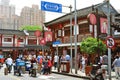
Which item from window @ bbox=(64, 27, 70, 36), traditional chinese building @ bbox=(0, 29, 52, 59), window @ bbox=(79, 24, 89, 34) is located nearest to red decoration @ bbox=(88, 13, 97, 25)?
window @ bbox=(79, 24, 89, 34)

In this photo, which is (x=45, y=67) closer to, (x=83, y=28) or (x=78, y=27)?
(x=83, y=28)

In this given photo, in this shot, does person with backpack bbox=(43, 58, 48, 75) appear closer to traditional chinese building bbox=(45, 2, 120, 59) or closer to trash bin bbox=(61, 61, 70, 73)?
trash bin bbox=(61, 61, 70, 73)

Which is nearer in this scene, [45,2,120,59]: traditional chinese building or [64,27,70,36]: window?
[45,2,120,59]: traditional chinese building

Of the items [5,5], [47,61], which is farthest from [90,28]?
[5,5]

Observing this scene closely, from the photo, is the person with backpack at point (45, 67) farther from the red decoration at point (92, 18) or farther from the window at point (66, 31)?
the window at point (66, 31)

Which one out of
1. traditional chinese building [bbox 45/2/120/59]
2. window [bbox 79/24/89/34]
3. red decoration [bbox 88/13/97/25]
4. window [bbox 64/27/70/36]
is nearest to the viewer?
red decoration [bbox 88/13/97/25]

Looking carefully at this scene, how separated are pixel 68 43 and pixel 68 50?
1.35 metres

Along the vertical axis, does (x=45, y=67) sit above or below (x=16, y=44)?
below

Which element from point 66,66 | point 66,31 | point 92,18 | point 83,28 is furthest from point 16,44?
point 92,18

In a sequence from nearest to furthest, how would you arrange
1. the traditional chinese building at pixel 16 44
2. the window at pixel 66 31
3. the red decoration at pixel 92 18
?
the red decoration at pixel 92 18
the window at pixel 66 31
the traditional chinese building at pixel 16 44

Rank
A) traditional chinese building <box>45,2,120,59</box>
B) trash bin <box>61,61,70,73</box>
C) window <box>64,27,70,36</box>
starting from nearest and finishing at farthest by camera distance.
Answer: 1. trash bin <box>61,61,70,73</box>
2. traditional chinese building <box>45,2,120,59</box>
3. window <box>64,27,70,36</box>

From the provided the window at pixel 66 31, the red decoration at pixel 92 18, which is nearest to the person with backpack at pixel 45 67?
the red decoration at pixel 92 18

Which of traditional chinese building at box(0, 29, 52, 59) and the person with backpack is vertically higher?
traditional chinese building at box(0, 29, 52, 59)

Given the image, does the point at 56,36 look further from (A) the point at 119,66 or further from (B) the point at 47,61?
(A) the point at 119,66
